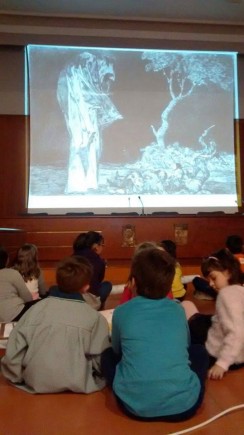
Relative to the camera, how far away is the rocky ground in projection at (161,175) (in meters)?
6.30

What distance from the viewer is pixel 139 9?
228 inches

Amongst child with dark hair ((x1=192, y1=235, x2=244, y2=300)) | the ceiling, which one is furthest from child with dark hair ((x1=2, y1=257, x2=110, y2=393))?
the ceiling

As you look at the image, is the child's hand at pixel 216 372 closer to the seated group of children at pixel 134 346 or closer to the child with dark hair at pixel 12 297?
the seated group of children at pixel 134 346

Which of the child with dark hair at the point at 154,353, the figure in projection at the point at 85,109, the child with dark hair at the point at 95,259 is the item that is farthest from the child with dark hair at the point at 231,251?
the figure in projection at the point at 85,109

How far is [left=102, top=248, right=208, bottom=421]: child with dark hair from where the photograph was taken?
1743mm

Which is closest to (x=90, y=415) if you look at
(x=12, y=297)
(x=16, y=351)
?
(x=16, y=351)

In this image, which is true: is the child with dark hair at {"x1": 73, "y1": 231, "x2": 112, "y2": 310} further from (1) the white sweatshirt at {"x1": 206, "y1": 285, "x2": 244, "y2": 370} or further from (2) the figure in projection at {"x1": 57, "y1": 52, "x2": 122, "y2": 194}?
(2) the figure in projection at {"x1": 57, "y1": 52, "x2": 122, "y2": 194}

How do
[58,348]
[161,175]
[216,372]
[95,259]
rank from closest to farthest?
[58,348] → [216,372] → [95,259] → [161,175]

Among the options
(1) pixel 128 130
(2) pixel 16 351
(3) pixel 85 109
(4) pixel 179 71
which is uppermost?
(4) pixel 179 71

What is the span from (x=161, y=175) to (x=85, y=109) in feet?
4.59

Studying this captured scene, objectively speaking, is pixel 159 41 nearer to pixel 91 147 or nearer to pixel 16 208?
pixel 91 147

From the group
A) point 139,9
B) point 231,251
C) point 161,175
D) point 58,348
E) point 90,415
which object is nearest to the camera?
point 90,415

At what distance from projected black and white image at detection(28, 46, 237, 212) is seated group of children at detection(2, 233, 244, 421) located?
3987mm

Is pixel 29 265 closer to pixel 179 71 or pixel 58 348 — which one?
pixel 58 348
